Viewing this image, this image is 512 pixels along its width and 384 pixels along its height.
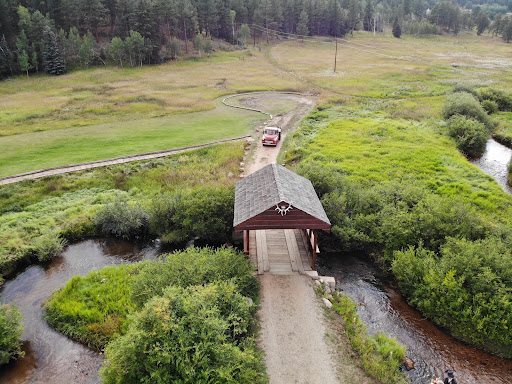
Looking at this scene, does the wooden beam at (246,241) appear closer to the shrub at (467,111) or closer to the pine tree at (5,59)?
the shrub at (467,111)

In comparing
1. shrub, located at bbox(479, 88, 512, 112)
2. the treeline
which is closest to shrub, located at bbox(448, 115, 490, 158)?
shrub, located at bbox(479, 88, 512, 112)

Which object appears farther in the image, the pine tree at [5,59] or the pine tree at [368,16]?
the pine tree at [368,16]

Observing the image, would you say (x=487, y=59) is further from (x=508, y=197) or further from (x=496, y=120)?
(x=508, y=197)

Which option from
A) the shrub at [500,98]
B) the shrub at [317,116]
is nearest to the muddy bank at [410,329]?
the shrub at [317,116]

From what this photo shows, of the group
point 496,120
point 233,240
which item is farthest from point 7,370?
point 496,120

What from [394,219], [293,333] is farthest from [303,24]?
[293,333]

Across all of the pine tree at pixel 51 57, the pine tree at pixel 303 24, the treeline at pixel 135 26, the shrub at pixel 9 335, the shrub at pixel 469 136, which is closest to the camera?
the shrub at pixel 9 335
